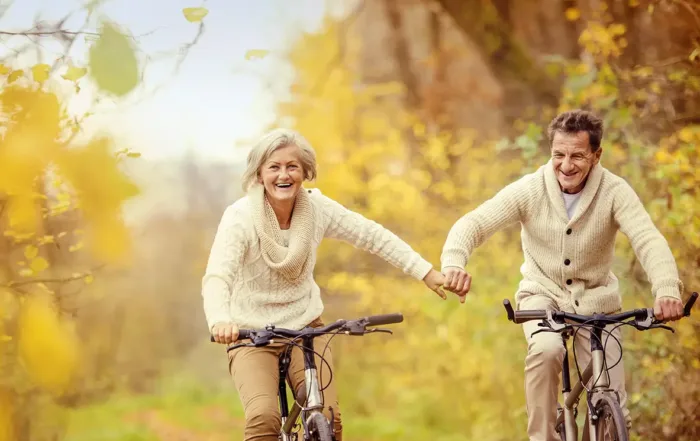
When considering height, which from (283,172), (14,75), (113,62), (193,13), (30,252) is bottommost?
(283,172)

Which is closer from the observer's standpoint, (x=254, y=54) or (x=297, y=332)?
(x=297, y=332)

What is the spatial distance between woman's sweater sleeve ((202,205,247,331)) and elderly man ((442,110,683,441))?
0.68 metres

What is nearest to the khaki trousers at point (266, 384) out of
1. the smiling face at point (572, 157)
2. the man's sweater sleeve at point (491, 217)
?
the man's sweater sleeve at point (491, 217)

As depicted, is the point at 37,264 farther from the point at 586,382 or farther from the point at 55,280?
the point at 586,382

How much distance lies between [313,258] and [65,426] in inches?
82.3

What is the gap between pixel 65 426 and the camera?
183 inches

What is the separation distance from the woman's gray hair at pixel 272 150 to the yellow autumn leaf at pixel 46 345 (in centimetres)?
185

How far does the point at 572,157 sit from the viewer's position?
125 inches

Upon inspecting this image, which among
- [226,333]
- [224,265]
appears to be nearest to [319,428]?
[226,333]

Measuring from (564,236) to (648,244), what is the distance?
279 millimetres

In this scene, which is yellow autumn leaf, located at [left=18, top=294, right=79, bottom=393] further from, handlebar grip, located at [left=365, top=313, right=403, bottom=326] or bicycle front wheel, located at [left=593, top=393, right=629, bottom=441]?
bicycle front wheel, located at [left=593, top=393, right=629, bottom=441]

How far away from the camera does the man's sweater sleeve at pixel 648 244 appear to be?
119 inches

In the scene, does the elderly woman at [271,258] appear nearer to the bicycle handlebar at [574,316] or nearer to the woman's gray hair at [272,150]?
the woman's gray hair at [272,150]

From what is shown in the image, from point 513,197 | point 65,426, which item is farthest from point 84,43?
point 513,197
